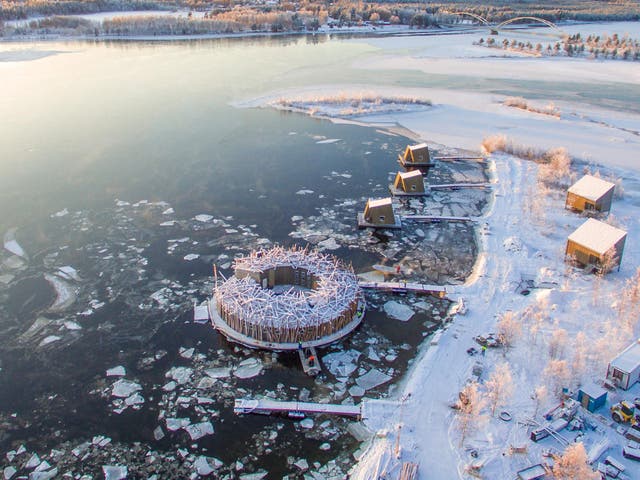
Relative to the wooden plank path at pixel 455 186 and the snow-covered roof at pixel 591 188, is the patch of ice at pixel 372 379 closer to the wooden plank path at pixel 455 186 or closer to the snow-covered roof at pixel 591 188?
the snow-covered roof at pixel 591 188

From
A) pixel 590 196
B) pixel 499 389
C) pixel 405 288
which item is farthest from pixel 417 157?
pixel 499 389

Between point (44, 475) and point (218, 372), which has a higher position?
point (218, 372)

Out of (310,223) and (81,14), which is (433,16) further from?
(310,223)

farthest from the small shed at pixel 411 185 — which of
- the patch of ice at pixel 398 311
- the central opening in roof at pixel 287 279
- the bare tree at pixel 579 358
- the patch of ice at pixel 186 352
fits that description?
the patch of ice at pixel 186 352

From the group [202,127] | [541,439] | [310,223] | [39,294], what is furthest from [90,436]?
[202,127]

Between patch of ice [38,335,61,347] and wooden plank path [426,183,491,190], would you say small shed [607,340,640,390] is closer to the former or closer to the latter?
wooden plank path [426,183,491,190]

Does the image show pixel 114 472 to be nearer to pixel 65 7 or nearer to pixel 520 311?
pixel 520 311

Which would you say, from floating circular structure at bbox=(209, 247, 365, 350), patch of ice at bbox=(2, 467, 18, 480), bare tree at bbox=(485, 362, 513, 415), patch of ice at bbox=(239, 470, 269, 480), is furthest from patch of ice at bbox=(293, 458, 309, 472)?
patch of ice at bbox=(2, 467, 18, 480)
